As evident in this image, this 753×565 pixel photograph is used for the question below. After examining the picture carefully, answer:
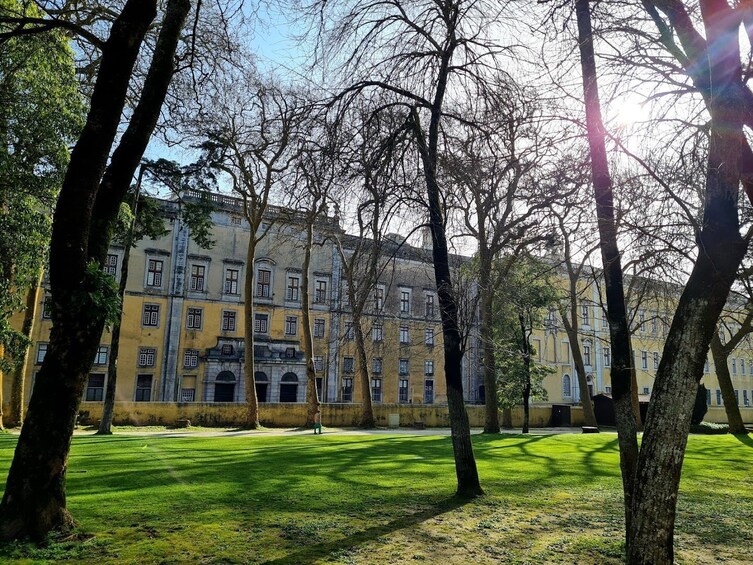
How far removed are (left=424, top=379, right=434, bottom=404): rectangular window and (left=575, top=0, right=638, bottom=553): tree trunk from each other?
45578 millimetres

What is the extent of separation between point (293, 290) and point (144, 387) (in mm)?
13848

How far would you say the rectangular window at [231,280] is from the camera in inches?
1737

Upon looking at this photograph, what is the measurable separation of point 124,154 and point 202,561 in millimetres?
4942

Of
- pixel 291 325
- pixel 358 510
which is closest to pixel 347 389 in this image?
pixel 291 325

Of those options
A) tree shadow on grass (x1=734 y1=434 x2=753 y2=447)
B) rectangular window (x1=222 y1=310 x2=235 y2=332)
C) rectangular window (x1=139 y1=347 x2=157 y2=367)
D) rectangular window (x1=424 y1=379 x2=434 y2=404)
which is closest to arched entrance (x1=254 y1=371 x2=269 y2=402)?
rectangular window (x1=222 y1=310 x2=235 y2=332)

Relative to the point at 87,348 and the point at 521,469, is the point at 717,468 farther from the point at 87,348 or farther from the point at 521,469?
the point at 87,348

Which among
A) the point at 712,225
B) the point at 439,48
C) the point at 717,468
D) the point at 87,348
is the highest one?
the point at 439,48

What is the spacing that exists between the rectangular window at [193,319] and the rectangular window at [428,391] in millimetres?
21644

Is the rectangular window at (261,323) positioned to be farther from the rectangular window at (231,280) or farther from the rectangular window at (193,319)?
the rectangular window at (193,319)

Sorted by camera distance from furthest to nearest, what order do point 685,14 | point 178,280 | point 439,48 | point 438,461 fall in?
point 178,280 < point 438,461 < point 439,48 < point 685,14

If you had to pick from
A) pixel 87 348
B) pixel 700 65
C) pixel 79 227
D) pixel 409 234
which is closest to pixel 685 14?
pixel 700 65

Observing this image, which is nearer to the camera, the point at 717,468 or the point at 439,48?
A: the point at 439,48

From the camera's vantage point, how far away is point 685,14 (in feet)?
20.5

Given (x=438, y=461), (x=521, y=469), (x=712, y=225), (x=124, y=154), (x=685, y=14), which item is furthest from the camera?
(x=438, y=461)
